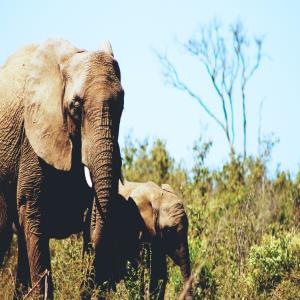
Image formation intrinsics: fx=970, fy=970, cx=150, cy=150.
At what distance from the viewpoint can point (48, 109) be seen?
7930 mm

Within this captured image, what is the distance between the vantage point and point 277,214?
17.1 meters

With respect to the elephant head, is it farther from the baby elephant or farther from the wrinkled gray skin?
the baby elephant

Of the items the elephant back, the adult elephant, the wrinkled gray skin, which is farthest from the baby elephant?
the elephant back

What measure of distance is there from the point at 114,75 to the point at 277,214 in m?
9.83

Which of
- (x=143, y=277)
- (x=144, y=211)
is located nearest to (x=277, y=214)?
(x=144, y=211)

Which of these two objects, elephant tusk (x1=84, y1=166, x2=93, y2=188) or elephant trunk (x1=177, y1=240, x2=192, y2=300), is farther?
elephant trunk (x1=177, y1=240, x2=192, y2=300)

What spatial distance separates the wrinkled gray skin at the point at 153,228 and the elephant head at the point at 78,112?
3.04 meters

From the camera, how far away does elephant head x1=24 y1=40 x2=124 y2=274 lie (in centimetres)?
740

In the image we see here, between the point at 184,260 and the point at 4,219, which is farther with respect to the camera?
the point at 184,260

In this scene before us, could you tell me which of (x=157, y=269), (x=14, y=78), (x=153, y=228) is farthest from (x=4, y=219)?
(x=153, y=228)

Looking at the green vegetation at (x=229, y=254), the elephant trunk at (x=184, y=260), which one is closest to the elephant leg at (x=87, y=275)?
the green vegetation at (x=229, y=254)

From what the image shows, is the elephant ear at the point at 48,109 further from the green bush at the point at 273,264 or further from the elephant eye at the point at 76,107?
the green bush at the point at 273,264

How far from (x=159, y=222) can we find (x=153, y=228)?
3.9 inches

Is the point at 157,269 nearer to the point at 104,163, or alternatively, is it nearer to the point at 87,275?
the point at 87,275
